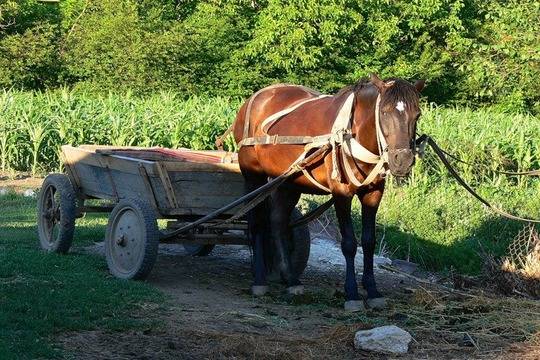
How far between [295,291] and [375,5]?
30.8 meters

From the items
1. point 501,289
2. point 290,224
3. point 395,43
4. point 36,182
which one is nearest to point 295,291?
point 290,224

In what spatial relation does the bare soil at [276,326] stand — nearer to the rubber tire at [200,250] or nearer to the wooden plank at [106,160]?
the rubber tire at [200,250]

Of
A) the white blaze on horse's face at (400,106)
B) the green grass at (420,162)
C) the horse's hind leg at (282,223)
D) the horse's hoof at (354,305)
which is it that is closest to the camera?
the white blaze on horse's face at (400,106)

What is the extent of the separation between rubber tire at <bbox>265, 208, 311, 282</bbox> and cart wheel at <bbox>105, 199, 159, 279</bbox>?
1544 mm

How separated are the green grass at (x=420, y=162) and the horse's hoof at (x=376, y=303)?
4377 millimetres

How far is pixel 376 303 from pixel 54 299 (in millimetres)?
2928

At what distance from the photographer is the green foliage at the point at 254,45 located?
34000mm

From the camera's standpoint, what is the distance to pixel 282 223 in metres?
10.3

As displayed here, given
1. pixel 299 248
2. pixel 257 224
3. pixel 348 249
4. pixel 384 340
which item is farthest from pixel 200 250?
pixel 384 340

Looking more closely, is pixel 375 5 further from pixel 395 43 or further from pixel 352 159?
pixel 352 159

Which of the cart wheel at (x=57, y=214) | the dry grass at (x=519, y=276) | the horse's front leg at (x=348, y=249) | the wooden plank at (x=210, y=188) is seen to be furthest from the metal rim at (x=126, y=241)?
the dry grass at (x=519, y=276)

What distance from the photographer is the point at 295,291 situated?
32.5 ft

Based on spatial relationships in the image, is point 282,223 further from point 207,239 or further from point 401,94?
point 401,94

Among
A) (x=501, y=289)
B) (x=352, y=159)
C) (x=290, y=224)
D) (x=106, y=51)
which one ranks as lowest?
(x=501, y=289)
